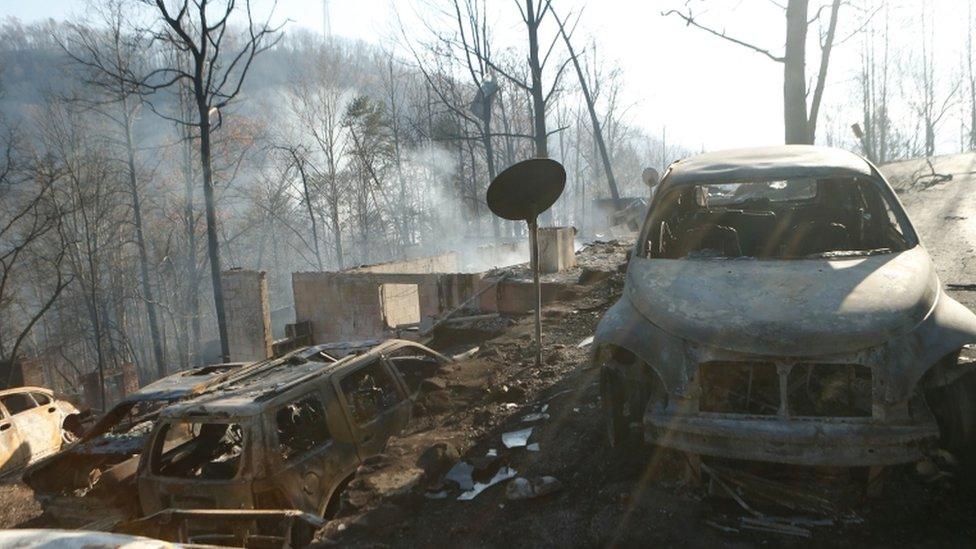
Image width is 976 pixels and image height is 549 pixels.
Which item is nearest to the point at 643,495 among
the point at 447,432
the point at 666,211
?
the point at 447,432

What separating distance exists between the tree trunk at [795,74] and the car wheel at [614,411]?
12009 millimetres

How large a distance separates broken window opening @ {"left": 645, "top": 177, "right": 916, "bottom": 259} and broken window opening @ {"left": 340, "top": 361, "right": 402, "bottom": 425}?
2789 mm

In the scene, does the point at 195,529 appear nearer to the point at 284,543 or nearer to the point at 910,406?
the point at 284,543

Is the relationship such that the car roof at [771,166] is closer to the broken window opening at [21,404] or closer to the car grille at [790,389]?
the car grille at [790,389]

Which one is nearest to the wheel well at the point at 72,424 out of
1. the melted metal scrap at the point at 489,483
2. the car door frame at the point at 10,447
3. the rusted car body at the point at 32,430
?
the rusted car body at the point at 32,430

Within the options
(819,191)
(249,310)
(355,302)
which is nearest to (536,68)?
(355,302)

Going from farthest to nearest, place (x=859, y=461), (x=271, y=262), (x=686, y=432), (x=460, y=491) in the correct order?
(x=271, y=262), (x=460, y=491), (x=686, y=432), (x=859, y=461)

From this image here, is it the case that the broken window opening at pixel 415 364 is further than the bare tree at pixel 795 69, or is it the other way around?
the bare tree at pixel 795 69

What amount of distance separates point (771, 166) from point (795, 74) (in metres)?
10.8

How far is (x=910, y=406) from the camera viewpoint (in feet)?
10.3

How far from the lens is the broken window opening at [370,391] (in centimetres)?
559

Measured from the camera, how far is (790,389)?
131 inches

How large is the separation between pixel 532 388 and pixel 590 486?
1947 mm

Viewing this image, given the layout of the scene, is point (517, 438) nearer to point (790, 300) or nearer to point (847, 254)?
point (790, 300)
